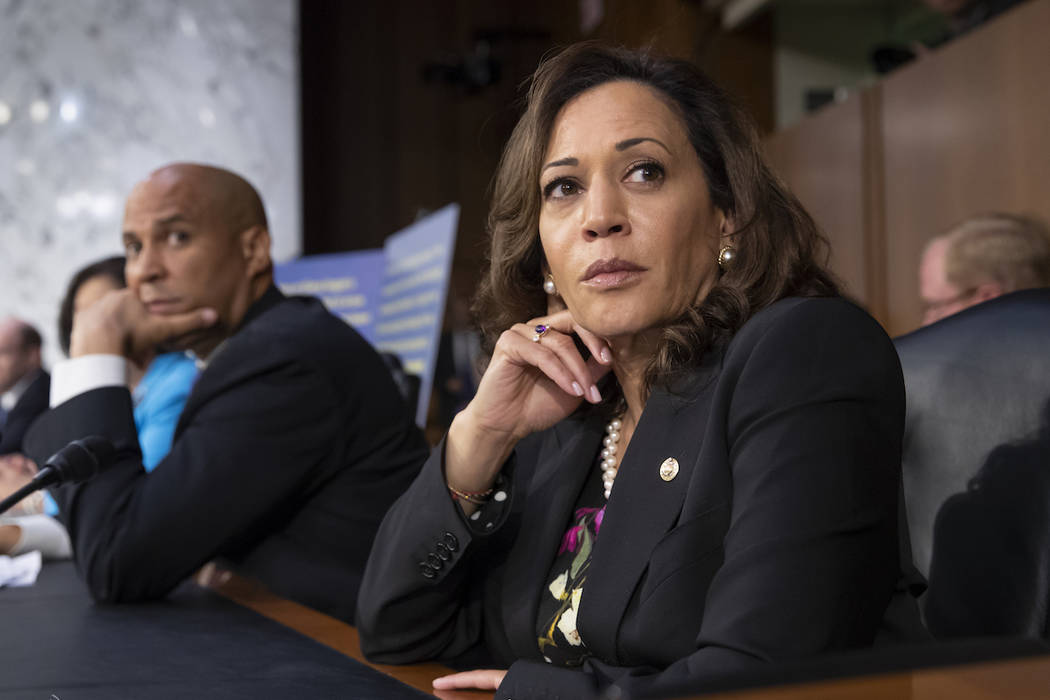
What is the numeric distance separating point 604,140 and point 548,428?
422mm

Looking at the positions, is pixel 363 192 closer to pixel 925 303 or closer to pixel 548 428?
pixel 925 303

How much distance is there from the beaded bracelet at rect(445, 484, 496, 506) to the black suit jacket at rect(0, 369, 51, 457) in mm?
2074

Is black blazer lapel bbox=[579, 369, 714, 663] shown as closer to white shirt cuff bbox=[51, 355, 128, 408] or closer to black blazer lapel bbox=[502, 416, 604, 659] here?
black blazer lapel bbox=[502, 416, 604, 659]

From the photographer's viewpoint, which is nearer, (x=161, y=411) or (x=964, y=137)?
(x=161, y=411)

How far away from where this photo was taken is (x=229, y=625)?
4.66ft

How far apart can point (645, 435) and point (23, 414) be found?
250 centimetres

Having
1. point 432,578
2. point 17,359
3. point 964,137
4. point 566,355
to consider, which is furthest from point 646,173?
point 17,359

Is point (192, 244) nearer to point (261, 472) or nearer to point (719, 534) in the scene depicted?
point (261, 472)

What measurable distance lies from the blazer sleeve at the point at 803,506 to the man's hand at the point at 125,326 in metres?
1.18

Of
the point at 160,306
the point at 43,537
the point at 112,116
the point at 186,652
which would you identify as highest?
the point at 112,116

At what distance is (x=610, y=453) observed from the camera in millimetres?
1384

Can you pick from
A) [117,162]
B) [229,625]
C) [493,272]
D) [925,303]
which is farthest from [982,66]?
[117,162]

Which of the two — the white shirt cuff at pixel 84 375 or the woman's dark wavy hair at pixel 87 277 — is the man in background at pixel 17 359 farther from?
the white shirt cuff at pixel 84 375

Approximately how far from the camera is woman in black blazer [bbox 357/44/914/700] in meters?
0.94
